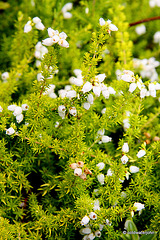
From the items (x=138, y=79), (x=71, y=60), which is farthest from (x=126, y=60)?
(x=138, y=79)

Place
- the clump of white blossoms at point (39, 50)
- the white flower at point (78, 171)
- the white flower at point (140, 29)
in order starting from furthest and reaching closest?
1. the white flower at point (140, 29)
2. the clump of white blossoms at point (39, 50)
3. the white flower at point (78, 171)

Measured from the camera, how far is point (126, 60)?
6.17 ft

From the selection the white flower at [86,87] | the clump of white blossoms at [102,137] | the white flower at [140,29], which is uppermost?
the white flower at [140,29]

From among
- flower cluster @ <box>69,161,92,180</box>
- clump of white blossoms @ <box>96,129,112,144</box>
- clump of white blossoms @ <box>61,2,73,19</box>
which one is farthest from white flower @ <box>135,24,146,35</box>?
flower cluster @ <box>69,161,92,180</box>

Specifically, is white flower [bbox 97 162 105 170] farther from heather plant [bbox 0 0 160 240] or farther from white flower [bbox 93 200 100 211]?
white flower [bbox 93 200 100 211]

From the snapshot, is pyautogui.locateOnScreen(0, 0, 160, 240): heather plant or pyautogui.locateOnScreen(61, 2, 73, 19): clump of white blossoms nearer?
pyautogui.locateOnScreen(0, 0, 160, 240): heather plant

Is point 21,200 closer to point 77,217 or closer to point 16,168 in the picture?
point 16,168

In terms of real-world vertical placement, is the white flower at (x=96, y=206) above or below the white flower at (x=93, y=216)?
below

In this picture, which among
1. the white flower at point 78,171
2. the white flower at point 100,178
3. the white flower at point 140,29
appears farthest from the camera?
the white flower at point 140,29

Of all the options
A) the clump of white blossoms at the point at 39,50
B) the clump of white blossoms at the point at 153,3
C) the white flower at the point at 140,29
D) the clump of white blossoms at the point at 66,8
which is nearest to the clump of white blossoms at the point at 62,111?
the clump of white blossoms at the point at 39,50

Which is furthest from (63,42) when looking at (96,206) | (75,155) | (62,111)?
(96,206)

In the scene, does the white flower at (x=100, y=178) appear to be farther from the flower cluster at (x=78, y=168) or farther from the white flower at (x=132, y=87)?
the white flower at (x=132, y=87)

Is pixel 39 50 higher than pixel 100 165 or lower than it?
higher

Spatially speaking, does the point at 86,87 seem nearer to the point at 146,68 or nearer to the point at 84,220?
the point at 84,220
